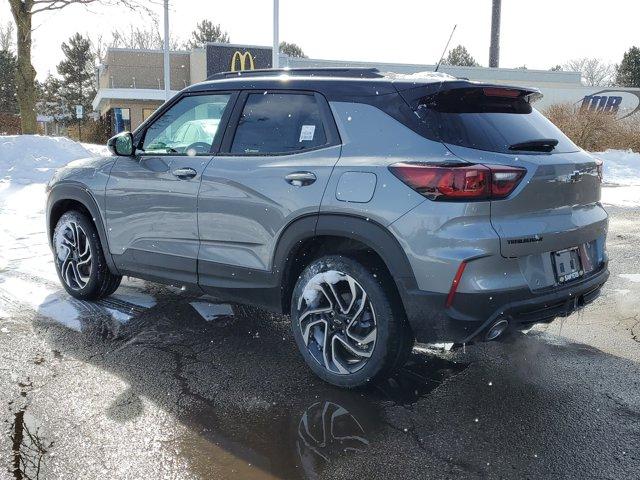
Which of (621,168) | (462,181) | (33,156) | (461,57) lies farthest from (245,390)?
(461,57)

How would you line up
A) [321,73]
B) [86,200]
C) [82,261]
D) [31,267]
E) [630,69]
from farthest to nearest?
[630,69] → [31,267] → [82,261] → [86,200] → [321,73]

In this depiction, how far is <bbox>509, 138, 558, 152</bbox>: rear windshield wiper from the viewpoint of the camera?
330 centimetres

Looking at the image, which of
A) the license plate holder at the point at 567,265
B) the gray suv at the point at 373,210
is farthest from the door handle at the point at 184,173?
the license plate holder at the point at 567,265

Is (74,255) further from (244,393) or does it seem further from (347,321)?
(347,321)

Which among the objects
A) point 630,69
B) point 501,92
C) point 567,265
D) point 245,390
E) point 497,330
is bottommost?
point 245,390

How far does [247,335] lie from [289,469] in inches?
71.1

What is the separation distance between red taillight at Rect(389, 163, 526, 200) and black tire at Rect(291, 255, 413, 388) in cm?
57

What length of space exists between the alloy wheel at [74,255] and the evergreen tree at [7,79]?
63631mm

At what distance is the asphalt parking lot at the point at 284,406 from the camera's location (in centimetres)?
275

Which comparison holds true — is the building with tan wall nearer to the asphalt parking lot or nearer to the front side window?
the front side window

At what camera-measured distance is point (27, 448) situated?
284cm

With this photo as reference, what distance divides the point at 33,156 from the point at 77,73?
53.1 m

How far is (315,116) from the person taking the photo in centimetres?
362

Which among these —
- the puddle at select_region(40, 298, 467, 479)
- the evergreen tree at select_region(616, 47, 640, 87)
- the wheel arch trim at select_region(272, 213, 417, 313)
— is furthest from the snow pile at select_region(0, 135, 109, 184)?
the evergreen tree at select_region(616, 47, 640, 87)
